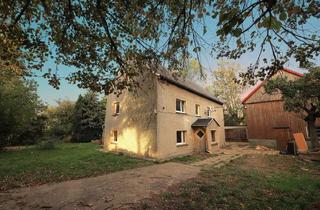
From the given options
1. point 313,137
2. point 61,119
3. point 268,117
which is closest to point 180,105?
point 313,137

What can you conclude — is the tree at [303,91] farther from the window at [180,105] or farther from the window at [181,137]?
the window at [181,137]

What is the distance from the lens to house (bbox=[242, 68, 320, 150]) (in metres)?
21.0

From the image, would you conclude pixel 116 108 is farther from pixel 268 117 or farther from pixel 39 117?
pixel 268 117

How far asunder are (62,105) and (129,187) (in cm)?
2980

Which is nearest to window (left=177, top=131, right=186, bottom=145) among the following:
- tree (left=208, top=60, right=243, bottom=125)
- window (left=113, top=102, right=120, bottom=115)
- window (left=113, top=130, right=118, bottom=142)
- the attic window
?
the attic window

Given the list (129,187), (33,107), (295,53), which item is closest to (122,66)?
(129,187)

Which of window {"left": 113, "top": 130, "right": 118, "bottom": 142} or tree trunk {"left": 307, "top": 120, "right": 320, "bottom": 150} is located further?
window {"left": 113, "top": 130, "right": 118, "bottom": 142}

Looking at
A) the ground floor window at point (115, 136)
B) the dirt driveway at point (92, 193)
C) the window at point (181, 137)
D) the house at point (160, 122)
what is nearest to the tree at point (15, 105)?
the house at point (160, 122)

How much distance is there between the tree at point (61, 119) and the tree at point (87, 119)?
1.78m

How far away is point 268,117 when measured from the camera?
22609 mm

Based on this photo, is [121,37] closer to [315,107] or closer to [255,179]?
[255,179]

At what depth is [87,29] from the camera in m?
6.39

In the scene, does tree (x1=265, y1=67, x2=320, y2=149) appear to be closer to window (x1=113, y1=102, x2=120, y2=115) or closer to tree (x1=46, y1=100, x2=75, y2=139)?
window (x1=113, y1=102, x2=120, y2=115)

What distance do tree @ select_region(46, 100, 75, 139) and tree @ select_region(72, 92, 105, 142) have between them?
1.78m
